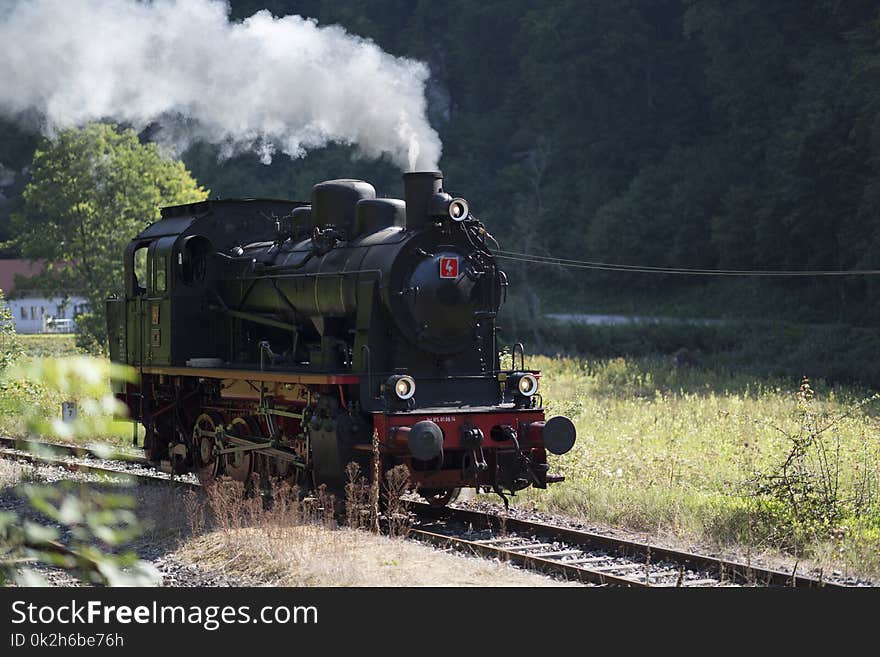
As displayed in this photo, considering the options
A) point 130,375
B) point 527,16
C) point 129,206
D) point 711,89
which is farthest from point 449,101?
point 130,375

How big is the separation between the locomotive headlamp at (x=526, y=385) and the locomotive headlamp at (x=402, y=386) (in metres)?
1.28

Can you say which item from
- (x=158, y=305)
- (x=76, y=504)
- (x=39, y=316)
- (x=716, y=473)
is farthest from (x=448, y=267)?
(x=39, y=316)

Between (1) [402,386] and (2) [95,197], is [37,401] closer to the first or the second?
(1) [402,386]

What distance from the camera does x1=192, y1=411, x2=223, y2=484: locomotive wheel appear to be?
1288cm

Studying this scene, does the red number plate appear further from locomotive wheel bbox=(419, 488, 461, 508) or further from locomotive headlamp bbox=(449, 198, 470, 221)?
locomotive wheel bbox=(419, 488, 461, 508)

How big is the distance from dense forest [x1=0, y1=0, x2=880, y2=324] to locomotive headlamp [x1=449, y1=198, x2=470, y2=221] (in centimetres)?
2815

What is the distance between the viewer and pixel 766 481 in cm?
1036

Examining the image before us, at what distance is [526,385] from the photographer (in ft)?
36.3

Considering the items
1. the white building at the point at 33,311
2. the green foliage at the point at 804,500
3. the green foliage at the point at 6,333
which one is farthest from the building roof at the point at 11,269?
the green foliage at the point at 804,500

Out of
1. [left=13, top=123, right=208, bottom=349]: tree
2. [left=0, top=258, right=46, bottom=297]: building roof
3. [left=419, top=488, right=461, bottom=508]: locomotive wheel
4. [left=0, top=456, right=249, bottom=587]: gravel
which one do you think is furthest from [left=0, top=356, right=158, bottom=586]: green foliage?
[left=0, top=258, right=46, bottom=297]: building roof

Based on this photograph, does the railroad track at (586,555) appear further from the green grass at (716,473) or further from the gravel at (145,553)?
the gravel at (145,553)

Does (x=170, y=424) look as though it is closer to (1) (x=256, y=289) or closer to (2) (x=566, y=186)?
(1) (x=256, y=289)

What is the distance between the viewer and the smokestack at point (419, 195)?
35.4ft

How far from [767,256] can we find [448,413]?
37235 millimetres
